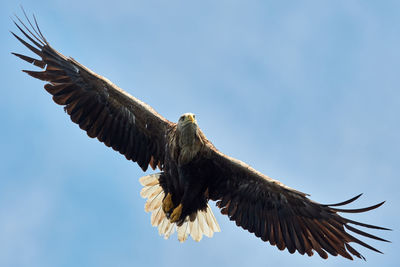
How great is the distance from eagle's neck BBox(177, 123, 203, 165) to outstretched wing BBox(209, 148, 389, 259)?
0.32 metres

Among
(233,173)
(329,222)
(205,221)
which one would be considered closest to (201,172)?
(233,173)

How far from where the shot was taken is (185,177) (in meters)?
9.55

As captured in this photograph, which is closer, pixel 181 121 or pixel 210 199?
Answer: pixel 181 121

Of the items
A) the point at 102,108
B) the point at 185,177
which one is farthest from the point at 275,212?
the point at 102,108

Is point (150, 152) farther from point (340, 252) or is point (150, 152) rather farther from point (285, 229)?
point (340, 252)

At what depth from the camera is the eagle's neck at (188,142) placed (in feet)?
30.3

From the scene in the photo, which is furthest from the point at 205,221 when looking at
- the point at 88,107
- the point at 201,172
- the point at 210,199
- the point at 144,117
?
the point at 88,107

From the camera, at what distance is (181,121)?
926cm

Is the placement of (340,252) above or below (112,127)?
below

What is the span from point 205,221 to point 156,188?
905 mm

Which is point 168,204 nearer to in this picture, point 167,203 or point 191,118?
point 167,203

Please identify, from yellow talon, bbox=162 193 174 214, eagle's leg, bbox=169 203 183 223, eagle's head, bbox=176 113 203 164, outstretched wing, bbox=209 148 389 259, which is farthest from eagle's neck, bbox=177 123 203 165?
eagle's leg, bbox=169 203 183 223

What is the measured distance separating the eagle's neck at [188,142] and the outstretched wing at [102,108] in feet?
2.55

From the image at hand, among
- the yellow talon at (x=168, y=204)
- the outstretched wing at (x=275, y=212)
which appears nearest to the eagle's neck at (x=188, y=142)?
the outstretched wing at (x=275, y=212)
